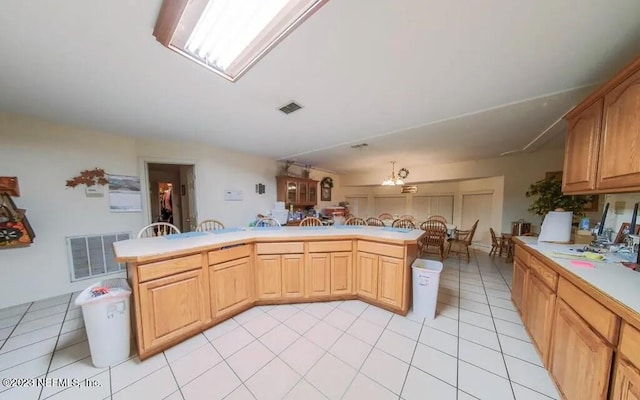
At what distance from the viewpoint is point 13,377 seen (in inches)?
56.4

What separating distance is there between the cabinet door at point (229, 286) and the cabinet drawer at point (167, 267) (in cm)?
18

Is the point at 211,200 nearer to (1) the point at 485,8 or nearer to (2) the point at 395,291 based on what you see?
(2) the point at 395,291

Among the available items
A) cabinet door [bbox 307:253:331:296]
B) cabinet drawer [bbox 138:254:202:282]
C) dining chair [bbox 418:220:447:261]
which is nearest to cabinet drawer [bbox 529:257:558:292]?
cabinet door [bbox 307:253:331:296]

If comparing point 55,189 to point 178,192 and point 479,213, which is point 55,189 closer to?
point 178,192

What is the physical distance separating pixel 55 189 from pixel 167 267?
2.41m

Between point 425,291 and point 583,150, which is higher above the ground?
point 583,150

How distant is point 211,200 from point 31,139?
2102 millimetres

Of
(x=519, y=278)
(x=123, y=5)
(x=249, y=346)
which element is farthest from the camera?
(x=519, y=278)

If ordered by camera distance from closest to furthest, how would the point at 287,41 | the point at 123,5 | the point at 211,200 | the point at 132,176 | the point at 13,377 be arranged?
the point at 123,5, the point at 287,41, the point at 13,377, the point at 132,176, the point at 211,200

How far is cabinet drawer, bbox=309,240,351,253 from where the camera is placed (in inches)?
93.0

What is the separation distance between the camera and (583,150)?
1.66 m

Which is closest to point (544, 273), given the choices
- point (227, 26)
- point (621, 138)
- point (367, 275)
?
point (621, 138)

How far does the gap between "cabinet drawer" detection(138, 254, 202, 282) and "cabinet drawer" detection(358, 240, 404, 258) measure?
5.56 feet

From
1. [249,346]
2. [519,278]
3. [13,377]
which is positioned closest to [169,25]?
[249,346]
